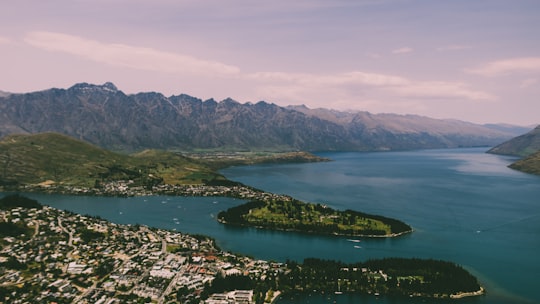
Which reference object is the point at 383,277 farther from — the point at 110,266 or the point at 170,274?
the point at 110,266

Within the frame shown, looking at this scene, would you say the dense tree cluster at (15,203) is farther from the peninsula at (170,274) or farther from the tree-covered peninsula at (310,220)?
the tree-covered peninsula at (310,220)

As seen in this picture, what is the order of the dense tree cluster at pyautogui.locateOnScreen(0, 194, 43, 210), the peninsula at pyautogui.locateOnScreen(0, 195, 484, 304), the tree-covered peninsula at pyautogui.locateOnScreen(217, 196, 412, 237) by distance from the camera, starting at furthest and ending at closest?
1. the tree-covered peninsula at pyautogui.locateOnScreen(217, 196, 412, 237)
2. the dense tree cluster at pyautogui.locateOnScreen(0, 194, 43, 210)
3. the peninsula at pyautogui.locateOnScreen(0, 195, 484, 304)

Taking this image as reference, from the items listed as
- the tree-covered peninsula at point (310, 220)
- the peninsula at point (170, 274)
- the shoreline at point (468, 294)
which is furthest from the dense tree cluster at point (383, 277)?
the tree-covered peninsula at point (310, 220)

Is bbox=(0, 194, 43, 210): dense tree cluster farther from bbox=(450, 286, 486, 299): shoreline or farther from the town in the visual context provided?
bbox=(450, 286, 486, 299): shoreline

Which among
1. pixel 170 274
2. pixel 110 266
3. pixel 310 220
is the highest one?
pixel 310 220

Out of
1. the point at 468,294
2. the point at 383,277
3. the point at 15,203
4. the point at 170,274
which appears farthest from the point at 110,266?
the point at 468,294

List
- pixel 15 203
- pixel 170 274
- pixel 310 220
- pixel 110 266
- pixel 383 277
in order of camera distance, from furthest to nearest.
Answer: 1. pixel 310 220
2. pixel 15 203
3. pixel 110 266
4. pixel 383 277
5. pixel 170 274

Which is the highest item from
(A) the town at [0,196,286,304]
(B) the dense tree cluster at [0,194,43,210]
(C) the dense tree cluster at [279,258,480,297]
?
(B) the dense tree cluster at [0,194,43,210]

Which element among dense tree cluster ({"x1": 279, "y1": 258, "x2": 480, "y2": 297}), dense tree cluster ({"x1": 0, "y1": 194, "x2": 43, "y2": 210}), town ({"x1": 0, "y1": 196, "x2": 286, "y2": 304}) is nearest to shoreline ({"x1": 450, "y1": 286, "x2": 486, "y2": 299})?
dense tree cluster ({"x1": 279, "y1": 258, "x2": 480, "y2": 297})
